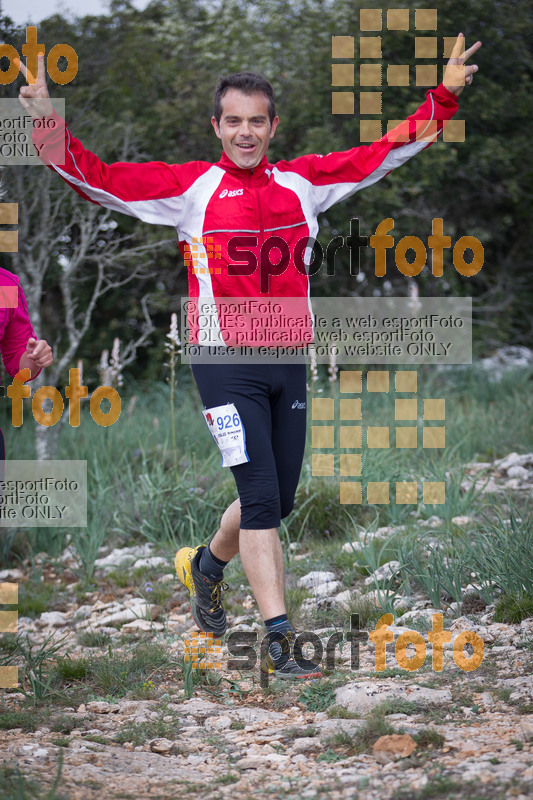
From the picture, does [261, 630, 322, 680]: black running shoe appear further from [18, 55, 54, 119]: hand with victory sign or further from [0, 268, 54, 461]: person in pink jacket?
[18, 55, 54, 119]: hand with victory sign

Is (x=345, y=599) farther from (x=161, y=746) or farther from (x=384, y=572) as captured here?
(x=161, y=746)

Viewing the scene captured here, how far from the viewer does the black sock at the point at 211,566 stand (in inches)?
137

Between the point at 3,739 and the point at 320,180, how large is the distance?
231cm

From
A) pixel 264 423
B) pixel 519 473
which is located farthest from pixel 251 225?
pixel 519 473

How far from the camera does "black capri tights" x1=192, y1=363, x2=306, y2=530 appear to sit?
3.09 metres

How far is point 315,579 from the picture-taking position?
411 centimetres

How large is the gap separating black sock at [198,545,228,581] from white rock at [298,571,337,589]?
26.6 inches

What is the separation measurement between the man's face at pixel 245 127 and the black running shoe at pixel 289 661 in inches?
69.0

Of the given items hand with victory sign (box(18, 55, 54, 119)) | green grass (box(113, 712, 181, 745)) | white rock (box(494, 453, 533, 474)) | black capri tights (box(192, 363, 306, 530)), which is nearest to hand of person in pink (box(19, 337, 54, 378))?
black capri tights (box(192, 363, 306, 530))

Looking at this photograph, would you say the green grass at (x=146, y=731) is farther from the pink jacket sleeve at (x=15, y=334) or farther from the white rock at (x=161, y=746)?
the pink jacket sleeve at (x=15, y=334)

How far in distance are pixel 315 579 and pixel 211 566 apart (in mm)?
777

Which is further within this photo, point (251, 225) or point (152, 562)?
point (152, 562)

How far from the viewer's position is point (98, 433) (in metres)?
6.32

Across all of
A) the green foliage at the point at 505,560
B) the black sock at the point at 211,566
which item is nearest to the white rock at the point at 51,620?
the black sock at the point at 211,566
